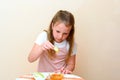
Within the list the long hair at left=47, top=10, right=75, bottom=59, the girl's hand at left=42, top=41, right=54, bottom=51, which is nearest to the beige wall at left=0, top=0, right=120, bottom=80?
the long hair at left=47, top=10, right=75, bottom=59

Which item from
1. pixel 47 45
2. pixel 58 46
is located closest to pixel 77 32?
pixel 58 46

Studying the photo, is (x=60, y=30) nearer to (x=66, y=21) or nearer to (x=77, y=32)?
(x=66, y=21)

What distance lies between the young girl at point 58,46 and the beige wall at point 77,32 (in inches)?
8.9

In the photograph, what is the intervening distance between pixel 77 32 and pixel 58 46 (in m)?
0.28

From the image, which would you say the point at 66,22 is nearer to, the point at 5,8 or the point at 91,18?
the point at 91,18

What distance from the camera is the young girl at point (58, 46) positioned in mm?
1262

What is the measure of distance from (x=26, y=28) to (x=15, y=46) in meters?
0.15

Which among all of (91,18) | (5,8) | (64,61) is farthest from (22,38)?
(91,18)

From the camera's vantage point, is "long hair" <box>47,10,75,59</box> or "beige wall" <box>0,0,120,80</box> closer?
"long hair" <box>47,10,75,59</box>

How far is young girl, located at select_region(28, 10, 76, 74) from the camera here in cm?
126

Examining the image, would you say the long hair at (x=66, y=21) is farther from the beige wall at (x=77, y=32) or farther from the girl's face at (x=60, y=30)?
the beige wall at (x=77, y=32)

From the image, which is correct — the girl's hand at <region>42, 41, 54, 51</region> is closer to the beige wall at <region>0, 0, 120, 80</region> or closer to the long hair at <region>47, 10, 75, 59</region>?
the long hair at <region>47, 10, 75, 59</region>

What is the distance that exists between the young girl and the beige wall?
0.23 m

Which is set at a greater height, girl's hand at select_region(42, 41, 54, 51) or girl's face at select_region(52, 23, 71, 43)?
girl's face at select_region(52, 23, 71, 43)
